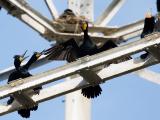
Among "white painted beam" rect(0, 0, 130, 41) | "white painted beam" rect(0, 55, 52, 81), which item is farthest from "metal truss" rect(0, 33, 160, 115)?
"white painted beam" rect(0, 55, 52, 81)

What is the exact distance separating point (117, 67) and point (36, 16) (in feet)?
15.5

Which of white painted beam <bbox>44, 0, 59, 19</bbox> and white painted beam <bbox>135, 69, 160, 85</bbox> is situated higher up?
white painted beam <bbox>44, 0, 59, 19</bbox>

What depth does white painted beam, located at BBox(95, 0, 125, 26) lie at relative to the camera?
24562mm

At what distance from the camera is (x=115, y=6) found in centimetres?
2469

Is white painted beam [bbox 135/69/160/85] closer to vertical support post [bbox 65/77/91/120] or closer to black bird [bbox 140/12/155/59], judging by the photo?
vertical support post [bbox 65/77/91/120]

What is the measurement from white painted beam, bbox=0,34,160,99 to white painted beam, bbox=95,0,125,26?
5248 millimetres

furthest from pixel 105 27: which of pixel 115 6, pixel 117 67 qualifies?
pixel 117 67

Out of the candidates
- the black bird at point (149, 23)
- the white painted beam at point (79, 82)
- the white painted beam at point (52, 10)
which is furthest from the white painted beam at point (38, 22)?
the white painted beam at point (79, 82)

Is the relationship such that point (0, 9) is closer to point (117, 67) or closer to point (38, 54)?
point (38, 54)

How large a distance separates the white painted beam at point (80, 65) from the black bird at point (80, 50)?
1.06 metres

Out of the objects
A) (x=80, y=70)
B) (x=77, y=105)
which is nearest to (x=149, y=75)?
(x=77, y=105)

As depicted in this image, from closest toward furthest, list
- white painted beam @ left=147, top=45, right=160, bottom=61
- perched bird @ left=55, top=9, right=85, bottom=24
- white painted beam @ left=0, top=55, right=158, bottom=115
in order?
1. white painted beam @ left=147, top=45, right=160, bottom=61
2. white painted beam @ left=0, top=55, right=158, bottom=115
3. perched bird @ left=55, top=9, right=85, bottom=24

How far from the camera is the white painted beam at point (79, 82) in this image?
19.3 m

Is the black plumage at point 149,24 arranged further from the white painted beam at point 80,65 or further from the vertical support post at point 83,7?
the vertical support post at point 83,7
